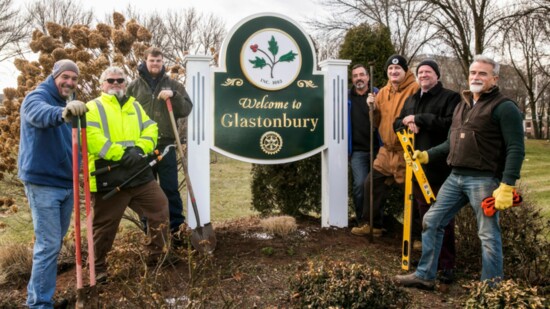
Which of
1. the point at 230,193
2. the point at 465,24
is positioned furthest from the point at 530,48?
the point at 230,193

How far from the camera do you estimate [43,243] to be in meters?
4.02

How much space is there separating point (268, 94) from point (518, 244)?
3.07 metres

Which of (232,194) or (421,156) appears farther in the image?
(232,194)

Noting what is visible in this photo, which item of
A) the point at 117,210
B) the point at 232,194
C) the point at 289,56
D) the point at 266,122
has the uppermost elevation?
the point at 289,56

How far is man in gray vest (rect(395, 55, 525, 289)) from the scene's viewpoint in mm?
3943

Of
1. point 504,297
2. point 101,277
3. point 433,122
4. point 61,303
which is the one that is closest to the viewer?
point 504,297

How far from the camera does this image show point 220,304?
4012 mm

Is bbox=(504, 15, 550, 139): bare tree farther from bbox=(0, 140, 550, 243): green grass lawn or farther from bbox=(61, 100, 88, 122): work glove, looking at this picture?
bbox=(61, 100, 88, 122): work glove

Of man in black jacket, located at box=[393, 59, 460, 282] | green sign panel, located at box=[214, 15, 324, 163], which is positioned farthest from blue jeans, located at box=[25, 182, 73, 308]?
man in black jacket, located at box=[393, 59, 460, 282]

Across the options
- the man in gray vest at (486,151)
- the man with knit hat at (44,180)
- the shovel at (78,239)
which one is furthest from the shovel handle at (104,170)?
the man in gray vest at (486,151)

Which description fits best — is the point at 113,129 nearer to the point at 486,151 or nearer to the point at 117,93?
the point at 117,93

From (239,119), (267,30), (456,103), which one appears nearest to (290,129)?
(239,119)

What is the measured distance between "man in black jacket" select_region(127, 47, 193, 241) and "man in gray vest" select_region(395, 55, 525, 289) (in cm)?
278

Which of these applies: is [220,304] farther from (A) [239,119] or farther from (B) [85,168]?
(A) [239,119]
